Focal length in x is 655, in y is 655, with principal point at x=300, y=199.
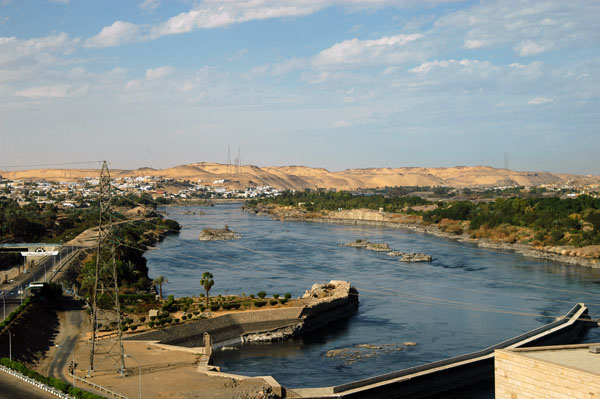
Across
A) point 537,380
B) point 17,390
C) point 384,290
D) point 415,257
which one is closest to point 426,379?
point 537,380

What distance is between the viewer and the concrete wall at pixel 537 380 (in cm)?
1391

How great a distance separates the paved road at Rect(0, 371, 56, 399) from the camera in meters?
17.4

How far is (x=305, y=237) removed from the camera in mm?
72250

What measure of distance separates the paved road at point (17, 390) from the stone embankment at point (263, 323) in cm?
811

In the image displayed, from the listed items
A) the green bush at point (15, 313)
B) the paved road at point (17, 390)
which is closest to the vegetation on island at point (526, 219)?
the green bush at point (15, 313)

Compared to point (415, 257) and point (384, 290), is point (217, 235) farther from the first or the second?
point (384, 290)

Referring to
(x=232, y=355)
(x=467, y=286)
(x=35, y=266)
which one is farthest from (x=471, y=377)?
(x=35, y=266)

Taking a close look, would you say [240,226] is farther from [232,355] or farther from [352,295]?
[232,355]

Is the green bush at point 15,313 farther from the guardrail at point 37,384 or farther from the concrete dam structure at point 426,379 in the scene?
the concrete dam structure at point 426,379

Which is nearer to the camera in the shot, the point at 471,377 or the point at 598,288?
the point at 471,377

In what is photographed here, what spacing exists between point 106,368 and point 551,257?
43630mm

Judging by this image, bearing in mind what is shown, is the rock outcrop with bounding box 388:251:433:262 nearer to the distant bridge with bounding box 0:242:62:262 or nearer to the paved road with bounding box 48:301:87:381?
Result: the distant bridge with bounding box 0:242:62:262

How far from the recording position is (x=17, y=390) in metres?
17.9

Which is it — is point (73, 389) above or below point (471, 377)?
above
